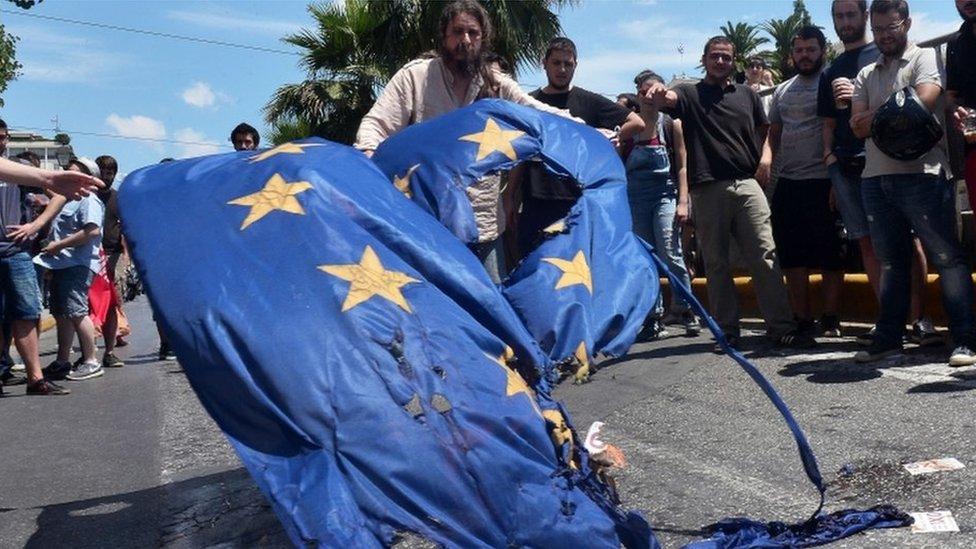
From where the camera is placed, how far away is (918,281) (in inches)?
276

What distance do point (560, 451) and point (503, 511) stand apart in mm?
270

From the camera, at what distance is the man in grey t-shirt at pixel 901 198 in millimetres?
6359

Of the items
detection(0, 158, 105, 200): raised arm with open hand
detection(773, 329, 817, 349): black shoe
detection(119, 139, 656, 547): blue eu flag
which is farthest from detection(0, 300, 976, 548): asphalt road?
detection(0, 158, 105, 200): raised arm with open hand

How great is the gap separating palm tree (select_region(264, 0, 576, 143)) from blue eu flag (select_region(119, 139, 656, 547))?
1967cm

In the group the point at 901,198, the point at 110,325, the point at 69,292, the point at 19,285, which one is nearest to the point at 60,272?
the point at 69,292

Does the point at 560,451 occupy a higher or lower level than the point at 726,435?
higher

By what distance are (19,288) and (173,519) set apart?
4.39 metres

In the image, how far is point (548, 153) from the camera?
14.3 feet

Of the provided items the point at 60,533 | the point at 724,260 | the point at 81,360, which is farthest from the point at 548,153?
the point at 81,360

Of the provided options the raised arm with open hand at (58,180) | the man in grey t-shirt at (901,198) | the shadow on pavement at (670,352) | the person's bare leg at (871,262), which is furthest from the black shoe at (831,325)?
the raised arm with open hand at (58,180)

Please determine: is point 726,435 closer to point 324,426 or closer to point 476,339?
point 476,339

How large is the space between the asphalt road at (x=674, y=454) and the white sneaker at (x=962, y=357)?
0.21ft

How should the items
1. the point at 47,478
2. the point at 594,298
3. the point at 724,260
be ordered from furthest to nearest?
the point at 724,260
the point at 47,478
the point at 594,298

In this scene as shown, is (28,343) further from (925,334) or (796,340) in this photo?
(925,334)
